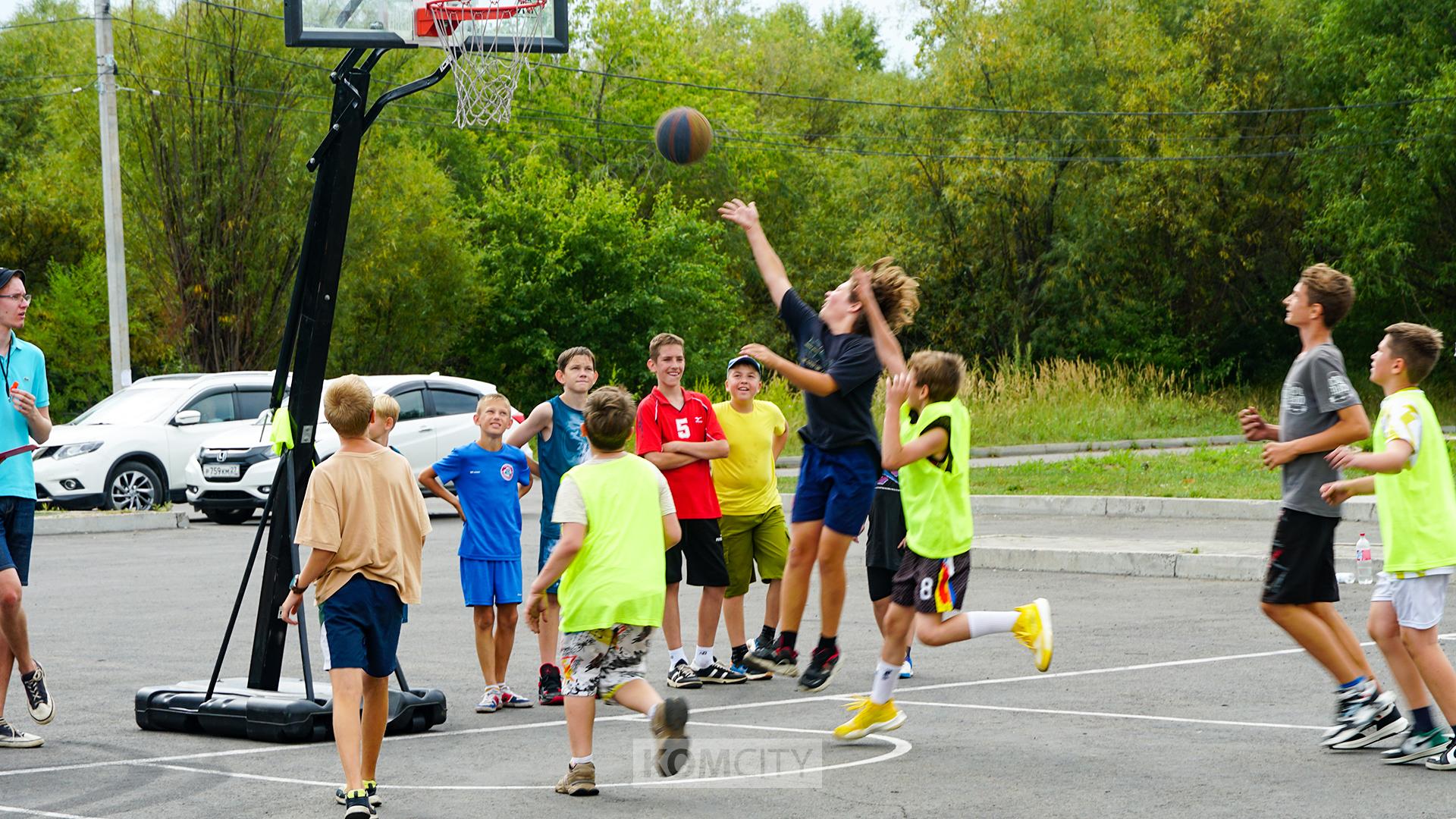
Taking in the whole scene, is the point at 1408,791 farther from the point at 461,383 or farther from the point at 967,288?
the point at 967,288

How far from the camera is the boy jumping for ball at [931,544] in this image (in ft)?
23.7

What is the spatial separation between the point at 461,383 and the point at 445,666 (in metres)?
12.8

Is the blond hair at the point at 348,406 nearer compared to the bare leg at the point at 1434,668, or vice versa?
the blond hair at the point at 348,406

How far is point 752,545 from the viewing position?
9.63 metres

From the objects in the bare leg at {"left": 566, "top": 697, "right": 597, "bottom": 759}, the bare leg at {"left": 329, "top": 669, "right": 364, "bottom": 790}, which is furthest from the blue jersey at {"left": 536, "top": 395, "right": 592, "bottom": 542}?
the bare leg at {"left": 329, "top": 669, "right": 364, "bottom": 790}

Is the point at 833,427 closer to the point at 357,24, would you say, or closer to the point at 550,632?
the point at 550,632

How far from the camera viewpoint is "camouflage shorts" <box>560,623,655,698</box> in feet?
21.1

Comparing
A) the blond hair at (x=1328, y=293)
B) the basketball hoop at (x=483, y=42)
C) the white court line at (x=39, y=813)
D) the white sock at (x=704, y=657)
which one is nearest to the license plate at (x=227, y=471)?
the basketball hoop at (x=483, y=42)

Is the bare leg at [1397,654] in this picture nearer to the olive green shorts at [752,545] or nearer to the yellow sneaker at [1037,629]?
the yellow sneaker at [1037,629]

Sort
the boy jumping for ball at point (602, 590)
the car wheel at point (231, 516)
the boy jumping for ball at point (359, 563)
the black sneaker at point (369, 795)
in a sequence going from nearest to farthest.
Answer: the black sneaker at point (369, 795) → the boy jumping for ball at point (359, 563) → the boy jumping for ball at point (602, 590) → the car wheel at point (231, 516)

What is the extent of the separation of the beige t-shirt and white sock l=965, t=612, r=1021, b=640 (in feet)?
8.30

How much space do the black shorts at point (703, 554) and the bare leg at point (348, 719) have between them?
Result: 3189mm

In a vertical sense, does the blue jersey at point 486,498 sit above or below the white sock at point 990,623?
above

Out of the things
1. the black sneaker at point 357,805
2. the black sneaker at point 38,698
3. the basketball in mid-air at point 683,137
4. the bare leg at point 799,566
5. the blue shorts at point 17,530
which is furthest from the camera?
the basketball in mid-air at point 683,137
